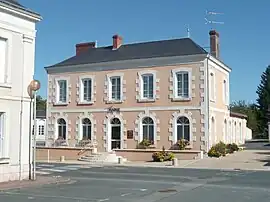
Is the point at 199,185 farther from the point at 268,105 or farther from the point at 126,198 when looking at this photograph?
the point at 268,105

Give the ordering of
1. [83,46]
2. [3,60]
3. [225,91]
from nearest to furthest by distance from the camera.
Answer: [3,60] → [225,91] → [83,46]

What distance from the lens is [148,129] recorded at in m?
30.9

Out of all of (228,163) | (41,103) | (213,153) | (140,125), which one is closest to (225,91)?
(213,153)

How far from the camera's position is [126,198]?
11.7 m

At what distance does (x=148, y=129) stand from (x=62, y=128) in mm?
7700

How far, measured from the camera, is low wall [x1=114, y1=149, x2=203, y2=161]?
91.8ft

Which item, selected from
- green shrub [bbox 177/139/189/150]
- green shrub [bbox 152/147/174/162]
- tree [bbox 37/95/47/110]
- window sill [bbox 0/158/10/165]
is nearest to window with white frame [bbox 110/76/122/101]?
green shrub [bbox 177/139/189/150]

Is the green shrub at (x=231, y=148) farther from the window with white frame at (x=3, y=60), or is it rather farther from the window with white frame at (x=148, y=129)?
the window with white frame at (x=3, y=60)

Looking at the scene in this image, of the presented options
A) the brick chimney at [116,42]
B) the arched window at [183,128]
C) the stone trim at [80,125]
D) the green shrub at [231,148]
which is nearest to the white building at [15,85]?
the arched window at [183,128]

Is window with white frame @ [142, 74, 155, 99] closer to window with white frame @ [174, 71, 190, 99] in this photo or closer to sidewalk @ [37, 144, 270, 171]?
window with white frame @ [174, 71, 190, 99]

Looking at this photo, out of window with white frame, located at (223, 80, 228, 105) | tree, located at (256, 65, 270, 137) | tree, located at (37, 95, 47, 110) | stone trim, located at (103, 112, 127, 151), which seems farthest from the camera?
tree, located at (37, 95, 47, 110)

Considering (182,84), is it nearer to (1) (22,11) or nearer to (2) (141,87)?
(2) (141,87)

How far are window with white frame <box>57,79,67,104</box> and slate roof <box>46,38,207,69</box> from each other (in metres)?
1.40

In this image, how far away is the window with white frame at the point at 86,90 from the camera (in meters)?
33.5
